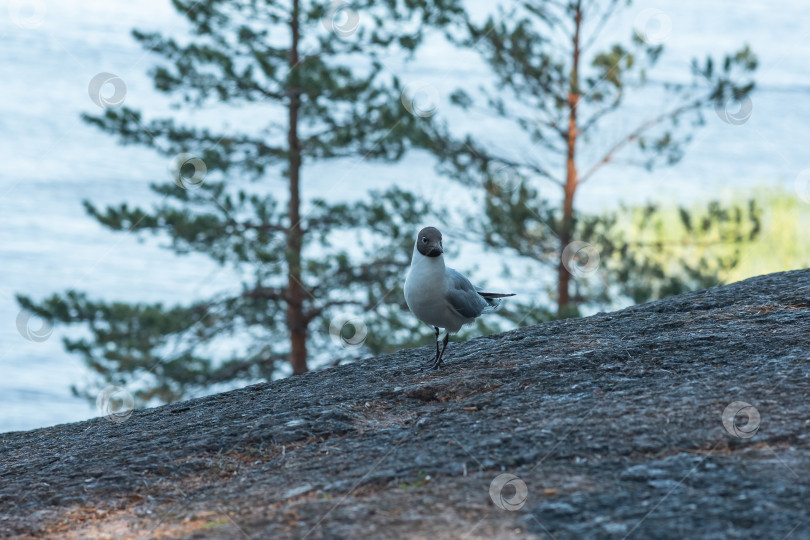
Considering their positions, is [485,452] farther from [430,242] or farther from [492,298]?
[492,298]

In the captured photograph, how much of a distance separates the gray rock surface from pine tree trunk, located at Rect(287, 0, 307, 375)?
27.7 feet

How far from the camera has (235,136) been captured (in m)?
13.8

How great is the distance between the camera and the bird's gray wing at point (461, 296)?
15.5 ft

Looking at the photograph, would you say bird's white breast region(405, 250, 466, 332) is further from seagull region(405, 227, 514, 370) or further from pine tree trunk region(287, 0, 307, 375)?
pine tree trunk region(287, 0, 307, 375)

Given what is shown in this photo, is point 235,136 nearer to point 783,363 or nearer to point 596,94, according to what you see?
point 596,94

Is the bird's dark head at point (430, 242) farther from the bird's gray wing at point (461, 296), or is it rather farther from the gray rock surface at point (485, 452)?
the gray rock surface at point (485, 452)

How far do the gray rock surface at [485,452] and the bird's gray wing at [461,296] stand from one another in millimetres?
253

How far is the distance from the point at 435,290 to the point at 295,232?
8.88 m

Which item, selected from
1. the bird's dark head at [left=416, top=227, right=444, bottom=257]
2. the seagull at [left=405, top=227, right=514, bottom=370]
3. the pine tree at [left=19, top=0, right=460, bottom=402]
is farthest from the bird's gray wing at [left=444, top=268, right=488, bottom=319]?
the pine tree at [left=19, top=0, right=460, bottom=402]

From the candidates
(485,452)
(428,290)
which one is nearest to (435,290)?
(428,290)

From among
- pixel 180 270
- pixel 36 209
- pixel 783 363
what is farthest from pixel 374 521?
pixel 36 209

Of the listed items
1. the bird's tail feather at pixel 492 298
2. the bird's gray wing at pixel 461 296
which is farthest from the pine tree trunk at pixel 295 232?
the bird's gray wing at pixel 461 296

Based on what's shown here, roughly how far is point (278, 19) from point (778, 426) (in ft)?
37.2

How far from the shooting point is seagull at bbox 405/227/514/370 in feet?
15.3
